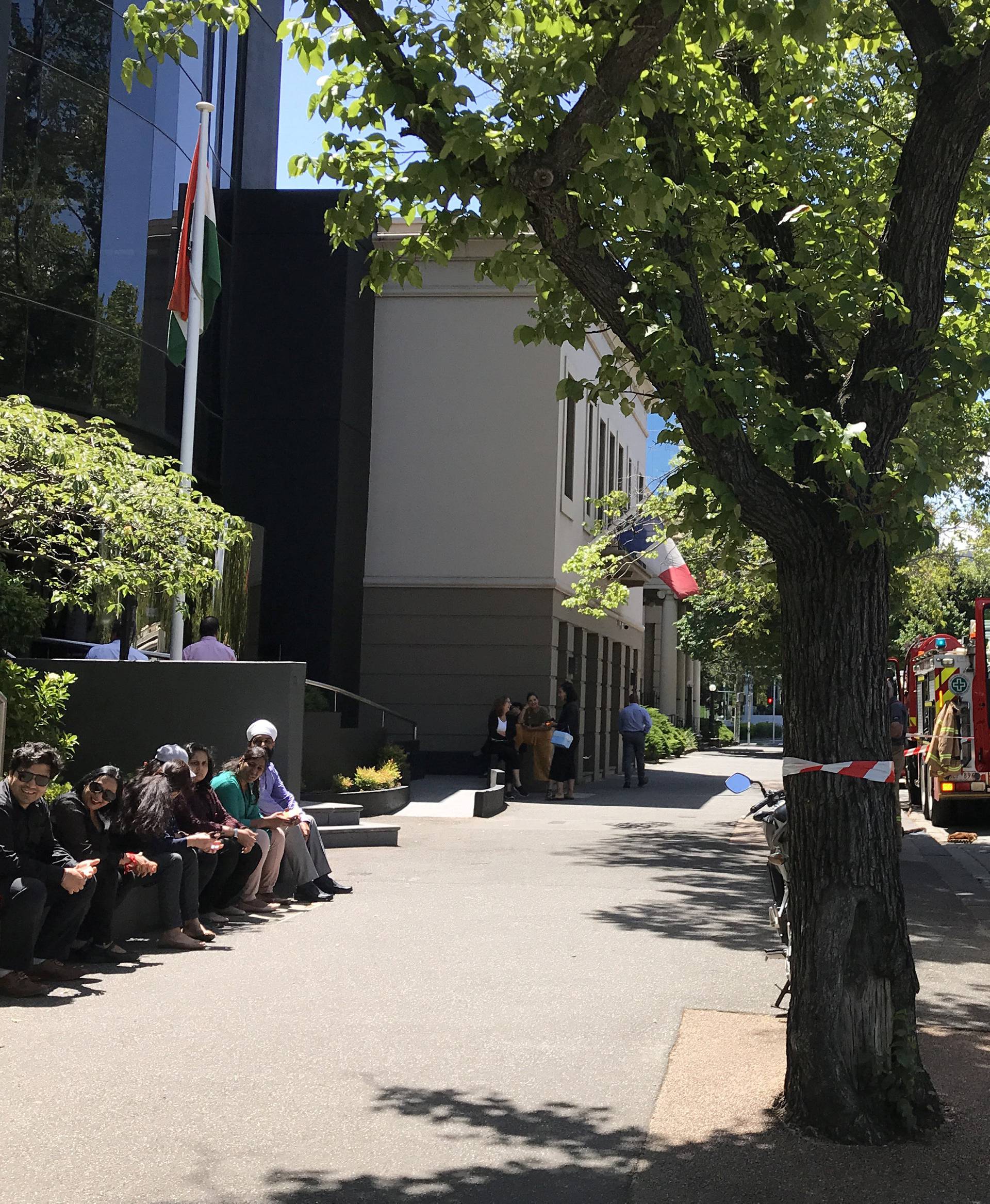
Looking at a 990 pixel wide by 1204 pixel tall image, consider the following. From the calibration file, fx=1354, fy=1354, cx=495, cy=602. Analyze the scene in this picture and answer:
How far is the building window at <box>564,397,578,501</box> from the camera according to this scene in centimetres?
2655

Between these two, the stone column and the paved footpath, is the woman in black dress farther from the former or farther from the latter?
the stone column

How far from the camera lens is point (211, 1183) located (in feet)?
14.9

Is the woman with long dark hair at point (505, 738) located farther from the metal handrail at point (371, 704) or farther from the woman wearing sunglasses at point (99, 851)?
the woman wearing sunglasses at point (99, 851)

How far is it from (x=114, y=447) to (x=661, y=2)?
6.76 metres

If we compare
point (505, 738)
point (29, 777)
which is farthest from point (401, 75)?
point (505, 738)

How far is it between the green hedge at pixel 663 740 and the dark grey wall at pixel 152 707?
2602 cm

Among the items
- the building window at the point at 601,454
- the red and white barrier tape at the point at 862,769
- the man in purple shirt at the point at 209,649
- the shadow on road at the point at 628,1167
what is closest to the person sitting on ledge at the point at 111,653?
the man in purple shirt at the point at 209,649

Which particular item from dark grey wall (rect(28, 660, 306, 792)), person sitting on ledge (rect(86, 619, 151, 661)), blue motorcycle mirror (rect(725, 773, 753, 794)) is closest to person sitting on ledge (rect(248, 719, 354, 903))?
dark grey wall (rect(28, 660, 306, 792))

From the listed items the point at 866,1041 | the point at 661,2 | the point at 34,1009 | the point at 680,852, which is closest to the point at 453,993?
the point at 34,1009

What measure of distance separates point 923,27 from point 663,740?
36.7 metres

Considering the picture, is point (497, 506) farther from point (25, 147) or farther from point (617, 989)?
point (617, 989)

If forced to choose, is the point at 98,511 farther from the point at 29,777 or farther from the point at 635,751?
the point at 635,751

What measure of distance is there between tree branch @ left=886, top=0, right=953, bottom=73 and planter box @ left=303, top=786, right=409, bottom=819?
11979 millimetres

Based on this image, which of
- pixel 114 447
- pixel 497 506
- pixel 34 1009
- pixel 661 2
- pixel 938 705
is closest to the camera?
pixel 661 2
